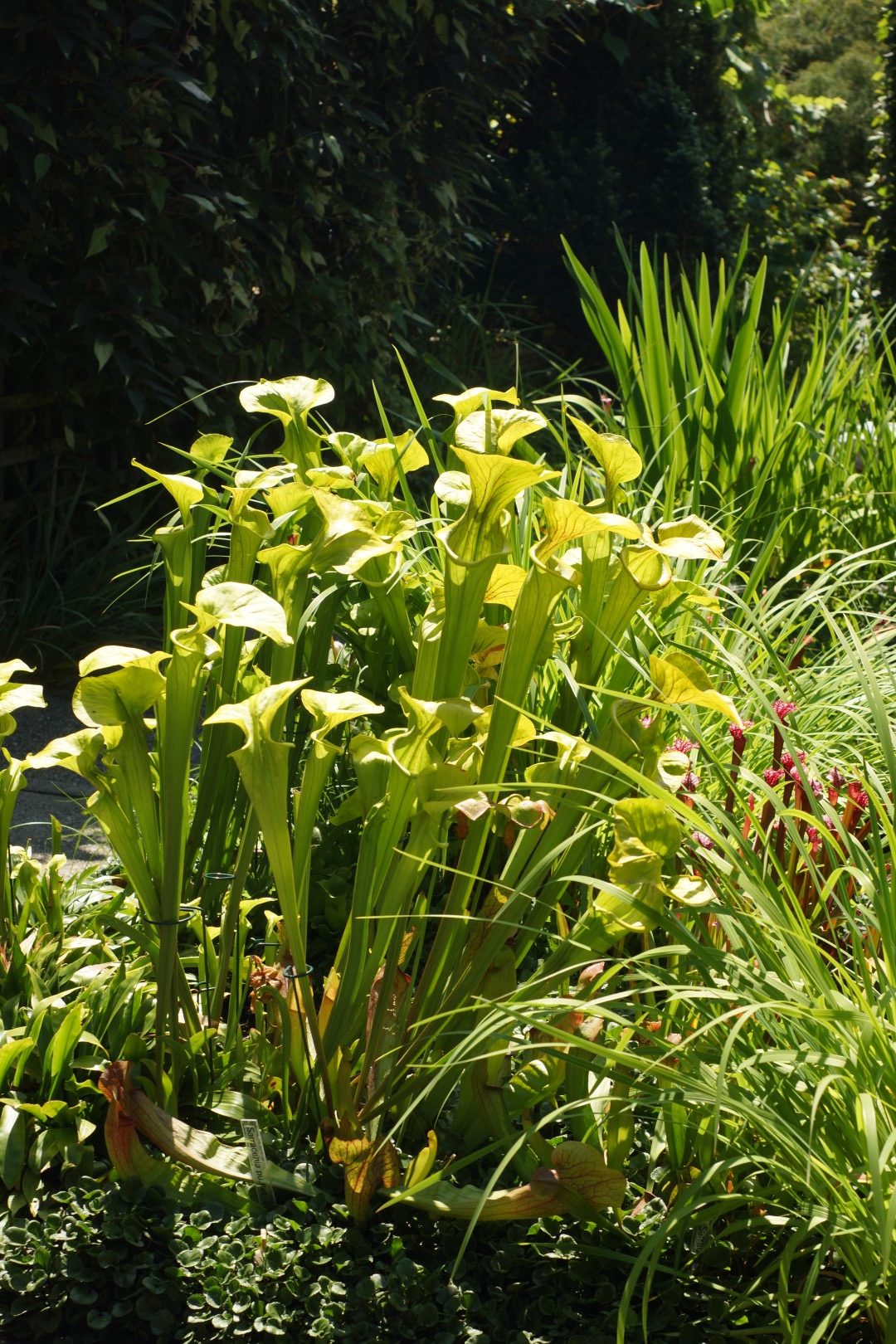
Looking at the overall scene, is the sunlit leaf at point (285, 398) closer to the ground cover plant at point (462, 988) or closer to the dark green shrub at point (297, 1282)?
the ground cover plant at point (462, 988)

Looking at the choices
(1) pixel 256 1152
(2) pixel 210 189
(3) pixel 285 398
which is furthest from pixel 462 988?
(2) pixel 210 189

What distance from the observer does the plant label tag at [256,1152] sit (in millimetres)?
1531

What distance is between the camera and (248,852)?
1729 millimetres


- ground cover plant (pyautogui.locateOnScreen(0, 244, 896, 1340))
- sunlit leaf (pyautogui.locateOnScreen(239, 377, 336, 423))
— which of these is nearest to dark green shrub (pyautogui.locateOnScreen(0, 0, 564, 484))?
sunlit leaf (pyautogui.locateOnScreen(239, 377, 336, 423))

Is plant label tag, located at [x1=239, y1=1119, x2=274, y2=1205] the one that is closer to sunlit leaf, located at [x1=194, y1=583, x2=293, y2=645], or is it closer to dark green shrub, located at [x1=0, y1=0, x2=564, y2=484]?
sunlit leaf, located at [x1=194, y1=583, x2=293, y2=645]

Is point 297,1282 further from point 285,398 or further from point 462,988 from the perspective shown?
point 285,398

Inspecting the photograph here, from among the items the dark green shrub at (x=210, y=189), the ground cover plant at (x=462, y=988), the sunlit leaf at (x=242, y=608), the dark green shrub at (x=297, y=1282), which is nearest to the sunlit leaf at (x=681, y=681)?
the ground cover plant at (x=462, y=988)

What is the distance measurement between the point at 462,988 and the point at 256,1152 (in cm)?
32

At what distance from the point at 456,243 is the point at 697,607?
13.0 feet

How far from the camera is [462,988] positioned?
1583 mm

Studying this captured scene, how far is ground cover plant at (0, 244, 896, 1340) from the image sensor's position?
141 cm

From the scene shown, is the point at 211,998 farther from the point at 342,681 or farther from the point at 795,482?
the point at 795,482

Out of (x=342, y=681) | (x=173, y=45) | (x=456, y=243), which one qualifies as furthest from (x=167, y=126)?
(x=342, y=681)

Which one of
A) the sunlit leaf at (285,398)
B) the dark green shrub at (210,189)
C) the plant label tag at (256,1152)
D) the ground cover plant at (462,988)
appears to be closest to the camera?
the ground cover plant at (462,988)
